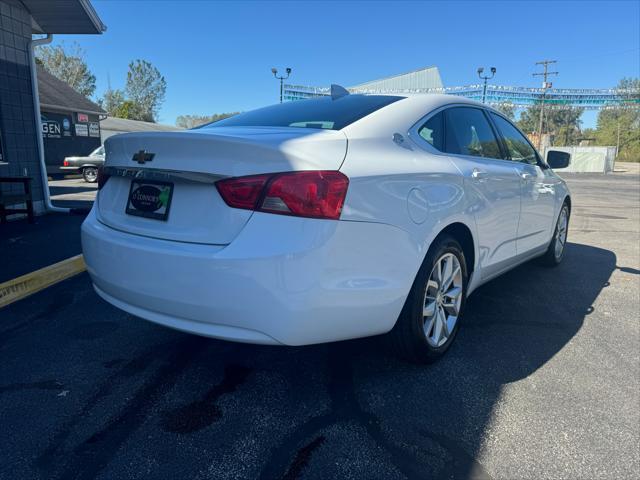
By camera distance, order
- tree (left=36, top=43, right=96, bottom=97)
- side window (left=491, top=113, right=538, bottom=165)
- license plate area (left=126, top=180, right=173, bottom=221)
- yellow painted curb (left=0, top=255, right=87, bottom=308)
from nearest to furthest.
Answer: license plate area (left=126, top=180, right=173, bottom=221) < yellow painted curb (left=0, top=255, right=87, bottom=308) < side window (left=491, top=113, right=538, bottom=165) < tree (left=36, top=43, right=96, bottom=97)

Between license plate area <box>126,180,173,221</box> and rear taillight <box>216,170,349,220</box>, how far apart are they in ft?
1.23

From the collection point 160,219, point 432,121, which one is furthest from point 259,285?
point 432,121

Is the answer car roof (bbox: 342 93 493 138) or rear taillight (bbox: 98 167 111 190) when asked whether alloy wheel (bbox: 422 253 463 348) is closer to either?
car roof (bbox: 342 93 493 138)

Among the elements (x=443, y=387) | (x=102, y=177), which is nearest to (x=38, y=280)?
(x=102, y=177)

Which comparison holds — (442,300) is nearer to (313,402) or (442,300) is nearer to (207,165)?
(313,402)

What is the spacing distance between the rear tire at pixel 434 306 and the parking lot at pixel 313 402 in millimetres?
150

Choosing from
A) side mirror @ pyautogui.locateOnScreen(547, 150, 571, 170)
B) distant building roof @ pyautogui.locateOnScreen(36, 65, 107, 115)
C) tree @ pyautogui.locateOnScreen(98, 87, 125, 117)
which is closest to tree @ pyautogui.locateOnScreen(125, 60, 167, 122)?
tree @ pyautogui.locateOnScreen(98, 87, 125, 117)

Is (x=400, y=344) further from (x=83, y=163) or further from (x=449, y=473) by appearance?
(x=83, y=163)

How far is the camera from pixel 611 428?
2.21m

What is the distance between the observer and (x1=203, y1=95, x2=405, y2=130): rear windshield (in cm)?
262

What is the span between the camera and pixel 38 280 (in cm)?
414

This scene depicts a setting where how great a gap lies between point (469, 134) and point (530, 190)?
3.23ft

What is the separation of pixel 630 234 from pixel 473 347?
6.41 meters

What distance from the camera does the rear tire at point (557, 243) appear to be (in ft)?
16.1
